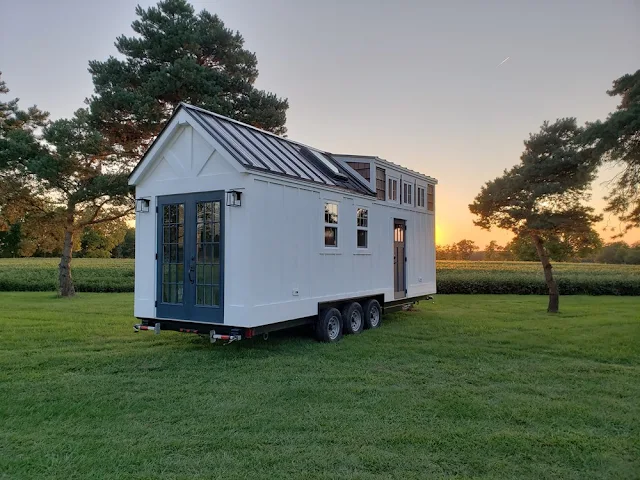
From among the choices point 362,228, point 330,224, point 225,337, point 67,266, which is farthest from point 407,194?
point 67,266

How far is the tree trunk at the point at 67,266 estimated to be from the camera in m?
20.1

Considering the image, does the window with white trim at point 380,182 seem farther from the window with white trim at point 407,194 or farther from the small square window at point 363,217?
the window with white trim at point 407,194

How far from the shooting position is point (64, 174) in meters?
18.7

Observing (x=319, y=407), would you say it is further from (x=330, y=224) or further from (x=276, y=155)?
(x=276, y=155)

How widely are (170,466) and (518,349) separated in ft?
23.8

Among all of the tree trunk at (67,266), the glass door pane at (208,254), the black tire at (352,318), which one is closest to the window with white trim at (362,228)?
the black tire at (352,318)

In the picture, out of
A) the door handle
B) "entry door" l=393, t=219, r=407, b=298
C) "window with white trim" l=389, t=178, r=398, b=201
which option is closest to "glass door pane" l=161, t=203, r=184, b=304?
the door handle

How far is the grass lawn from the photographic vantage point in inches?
155

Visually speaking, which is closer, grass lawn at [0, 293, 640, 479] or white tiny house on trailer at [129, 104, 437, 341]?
grass lawn at [0, 293, 640, 479]

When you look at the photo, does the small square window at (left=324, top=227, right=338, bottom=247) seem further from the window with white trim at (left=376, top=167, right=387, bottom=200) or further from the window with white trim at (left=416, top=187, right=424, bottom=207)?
the window with white trim at (left=416, top=187, right=424, bottom=207)

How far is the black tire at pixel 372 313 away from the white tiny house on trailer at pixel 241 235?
0.22 m

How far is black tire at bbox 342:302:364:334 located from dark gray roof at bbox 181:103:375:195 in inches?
105

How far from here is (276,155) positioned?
350 inches

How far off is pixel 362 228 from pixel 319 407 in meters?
5.89
